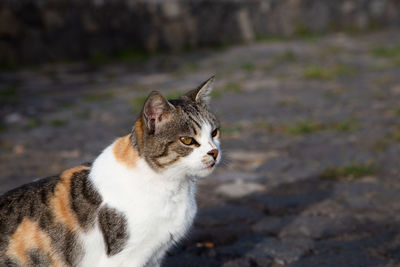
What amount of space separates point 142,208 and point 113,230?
18 centimetres

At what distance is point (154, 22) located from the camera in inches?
437

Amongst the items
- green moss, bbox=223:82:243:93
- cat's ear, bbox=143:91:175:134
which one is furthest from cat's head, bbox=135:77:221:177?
green moss, bbox=223:82:243:93

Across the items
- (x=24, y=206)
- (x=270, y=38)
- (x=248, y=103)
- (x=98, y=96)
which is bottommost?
(x=270, y=38)

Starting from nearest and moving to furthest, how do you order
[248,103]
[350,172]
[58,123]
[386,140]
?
[350,172]
[386,140]
[58,123]
[248,103]

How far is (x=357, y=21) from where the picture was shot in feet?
47.8

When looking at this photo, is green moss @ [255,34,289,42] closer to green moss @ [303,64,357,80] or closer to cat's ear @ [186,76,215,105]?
green moss @ [303,64,357,80]

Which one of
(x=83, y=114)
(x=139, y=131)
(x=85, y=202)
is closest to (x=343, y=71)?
(x=83, y=114)

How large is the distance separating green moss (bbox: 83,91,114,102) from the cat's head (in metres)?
5.10

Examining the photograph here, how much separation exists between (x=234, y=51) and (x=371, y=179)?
7488 mm

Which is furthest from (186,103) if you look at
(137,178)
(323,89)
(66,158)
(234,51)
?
(234,51)

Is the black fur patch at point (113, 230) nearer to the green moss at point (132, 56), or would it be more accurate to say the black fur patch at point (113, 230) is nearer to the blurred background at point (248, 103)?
the blurred background at point (248, 103)

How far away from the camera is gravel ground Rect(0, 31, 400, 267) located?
3.49m

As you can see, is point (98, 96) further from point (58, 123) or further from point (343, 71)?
point (343, 71)

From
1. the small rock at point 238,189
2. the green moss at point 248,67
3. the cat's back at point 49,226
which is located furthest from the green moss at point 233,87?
the cat's back at point 49,226
